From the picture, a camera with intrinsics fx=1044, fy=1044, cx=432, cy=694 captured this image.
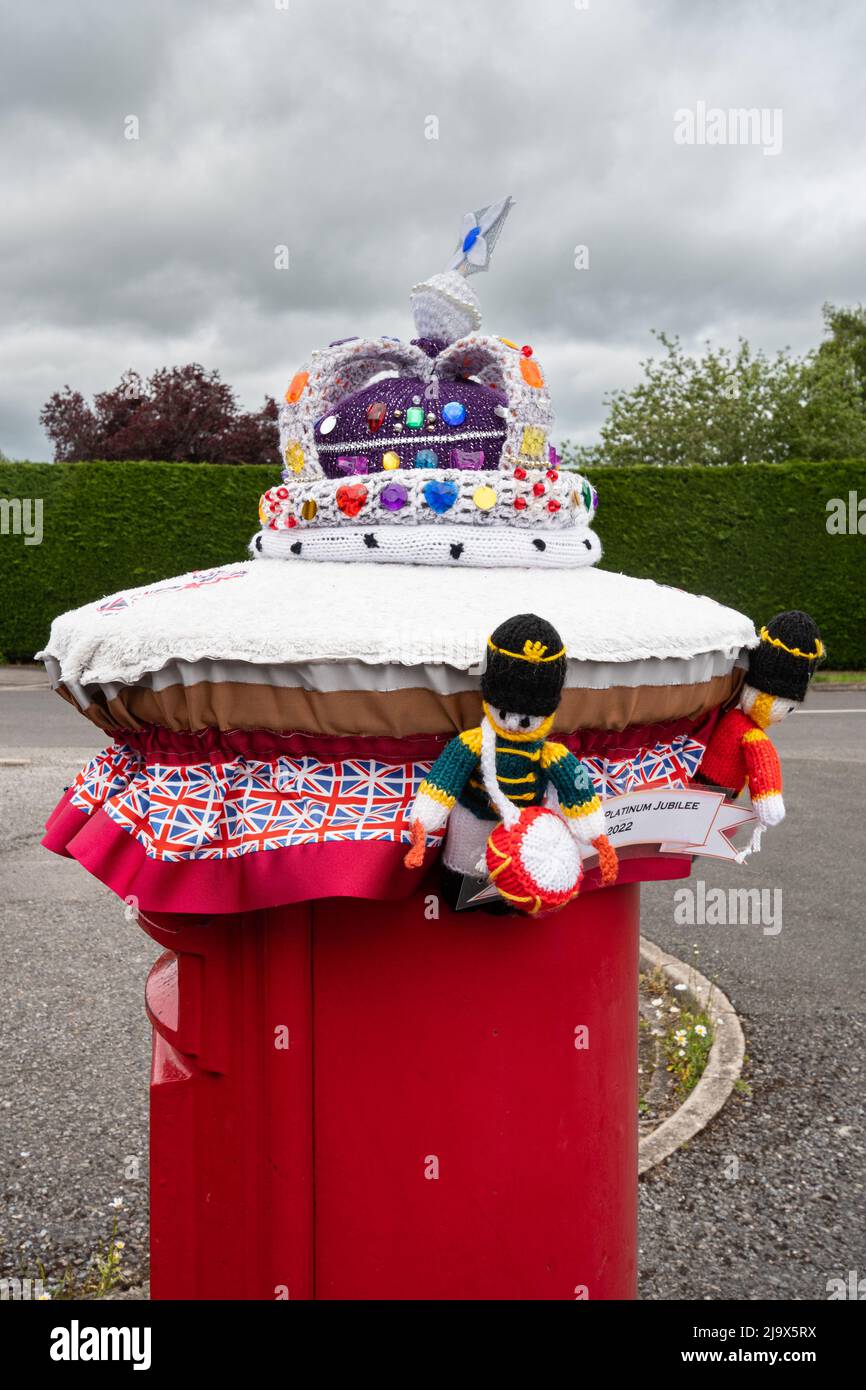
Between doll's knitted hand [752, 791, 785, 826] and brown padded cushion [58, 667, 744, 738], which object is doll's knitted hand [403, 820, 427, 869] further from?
doll's knitted hand [752, 791, 785, 826]

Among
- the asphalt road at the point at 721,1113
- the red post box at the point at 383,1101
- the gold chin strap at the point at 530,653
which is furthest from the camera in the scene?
the asphalt road at the point at 721,1113

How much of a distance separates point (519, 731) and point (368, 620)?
21 centimetres

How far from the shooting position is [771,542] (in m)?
12.6

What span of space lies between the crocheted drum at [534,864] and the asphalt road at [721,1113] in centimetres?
177

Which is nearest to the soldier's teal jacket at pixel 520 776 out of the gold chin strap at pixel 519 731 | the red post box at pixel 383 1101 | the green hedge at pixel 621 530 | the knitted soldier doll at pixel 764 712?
the gold chin strap at pixel 519 731

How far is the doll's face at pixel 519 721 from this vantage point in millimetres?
1132

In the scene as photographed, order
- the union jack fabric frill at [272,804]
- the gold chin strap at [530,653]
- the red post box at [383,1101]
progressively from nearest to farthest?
the gold chin strap at [530,653], the union jack fabric frill at [272,804], the red post box at [383,1101]

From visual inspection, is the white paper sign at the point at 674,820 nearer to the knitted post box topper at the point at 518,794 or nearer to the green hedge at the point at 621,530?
the knitted post box topper at the point at 518,794

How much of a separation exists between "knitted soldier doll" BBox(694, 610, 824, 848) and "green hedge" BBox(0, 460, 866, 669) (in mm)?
11304

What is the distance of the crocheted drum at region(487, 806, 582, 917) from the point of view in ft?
3.65

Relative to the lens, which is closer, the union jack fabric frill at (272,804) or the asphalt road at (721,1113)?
the union jack fabric frill at (272,804)

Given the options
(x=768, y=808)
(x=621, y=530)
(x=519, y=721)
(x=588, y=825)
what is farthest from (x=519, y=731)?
(x=621, y=530)

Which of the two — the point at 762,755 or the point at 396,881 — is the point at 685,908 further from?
the point at 396,881
